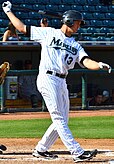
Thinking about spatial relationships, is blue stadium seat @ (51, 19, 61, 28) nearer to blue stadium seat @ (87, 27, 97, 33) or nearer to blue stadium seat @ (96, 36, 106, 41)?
blue stadium seat @ (87, 27, 97, 33)

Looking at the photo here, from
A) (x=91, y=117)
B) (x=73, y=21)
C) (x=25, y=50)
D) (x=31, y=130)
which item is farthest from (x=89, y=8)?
(x=73, y=21)

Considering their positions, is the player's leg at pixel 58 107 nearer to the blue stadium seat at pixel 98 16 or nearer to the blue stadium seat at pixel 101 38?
the blue stadium seat at pixel 101 38

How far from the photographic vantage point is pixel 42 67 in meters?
5.99

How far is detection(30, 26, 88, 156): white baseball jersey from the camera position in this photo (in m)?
5.89

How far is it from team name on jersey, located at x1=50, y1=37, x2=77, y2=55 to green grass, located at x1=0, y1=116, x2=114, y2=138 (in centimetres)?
306

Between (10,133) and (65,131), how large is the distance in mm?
3404

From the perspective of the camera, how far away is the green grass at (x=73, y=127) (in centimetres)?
888

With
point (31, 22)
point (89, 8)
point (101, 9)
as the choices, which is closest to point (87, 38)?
point (31, 22)

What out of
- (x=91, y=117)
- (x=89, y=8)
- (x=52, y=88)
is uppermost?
(x=89, y=8)

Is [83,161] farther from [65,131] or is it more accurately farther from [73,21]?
[73,21]

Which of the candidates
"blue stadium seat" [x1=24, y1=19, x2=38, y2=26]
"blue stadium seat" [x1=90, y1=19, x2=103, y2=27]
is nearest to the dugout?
"blue stadium seat" [x1=24, y1=19, x2=38, y2=26]

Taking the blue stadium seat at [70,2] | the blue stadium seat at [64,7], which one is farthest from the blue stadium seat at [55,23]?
the blue stadium seat at [70,2]

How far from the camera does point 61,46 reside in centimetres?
591

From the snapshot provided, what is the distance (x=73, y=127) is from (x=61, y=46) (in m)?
4.27
